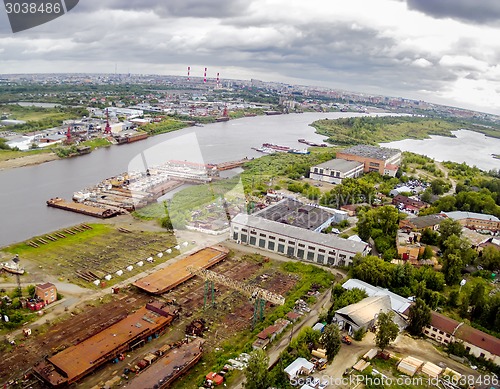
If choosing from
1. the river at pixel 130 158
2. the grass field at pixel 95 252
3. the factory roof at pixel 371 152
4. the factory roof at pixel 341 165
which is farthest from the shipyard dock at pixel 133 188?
the factory roof at pixel 371 152

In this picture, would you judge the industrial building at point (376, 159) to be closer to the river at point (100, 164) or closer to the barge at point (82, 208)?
the river at point (100, 164)

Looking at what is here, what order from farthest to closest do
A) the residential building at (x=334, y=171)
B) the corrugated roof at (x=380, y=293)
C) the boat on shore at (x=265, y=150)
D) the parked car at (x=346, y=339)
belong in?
the boat on shore at (x=265, y=150) < the residential building at (x=334, y=171) < the corrugated roof at (x=380, y=293) < the parked car at (x=346, y=339)

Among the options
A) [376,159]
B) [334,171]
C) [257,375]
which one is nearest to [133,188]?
[334,171]

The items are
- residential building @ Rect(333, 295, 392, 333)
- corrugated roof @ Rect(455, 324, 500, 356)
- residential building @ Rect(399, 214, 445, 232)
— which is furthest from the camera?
residential building @ Rect(399, 214, 445, 232)

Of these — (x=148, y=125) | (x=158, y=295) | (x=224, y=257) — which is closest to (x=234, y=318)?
(x=158, y=295)

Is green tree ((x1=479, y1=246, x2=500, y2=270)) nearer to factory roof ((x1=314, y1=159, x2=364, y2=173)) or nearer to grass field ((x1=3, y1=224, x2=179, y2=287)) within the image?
grass field ((x1=3, y1=224, x2=179, y2=287))

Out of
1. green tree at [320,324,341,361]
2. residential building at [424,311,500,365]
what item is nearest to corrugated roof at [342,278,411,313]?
residential building at [424,311,500,365]
